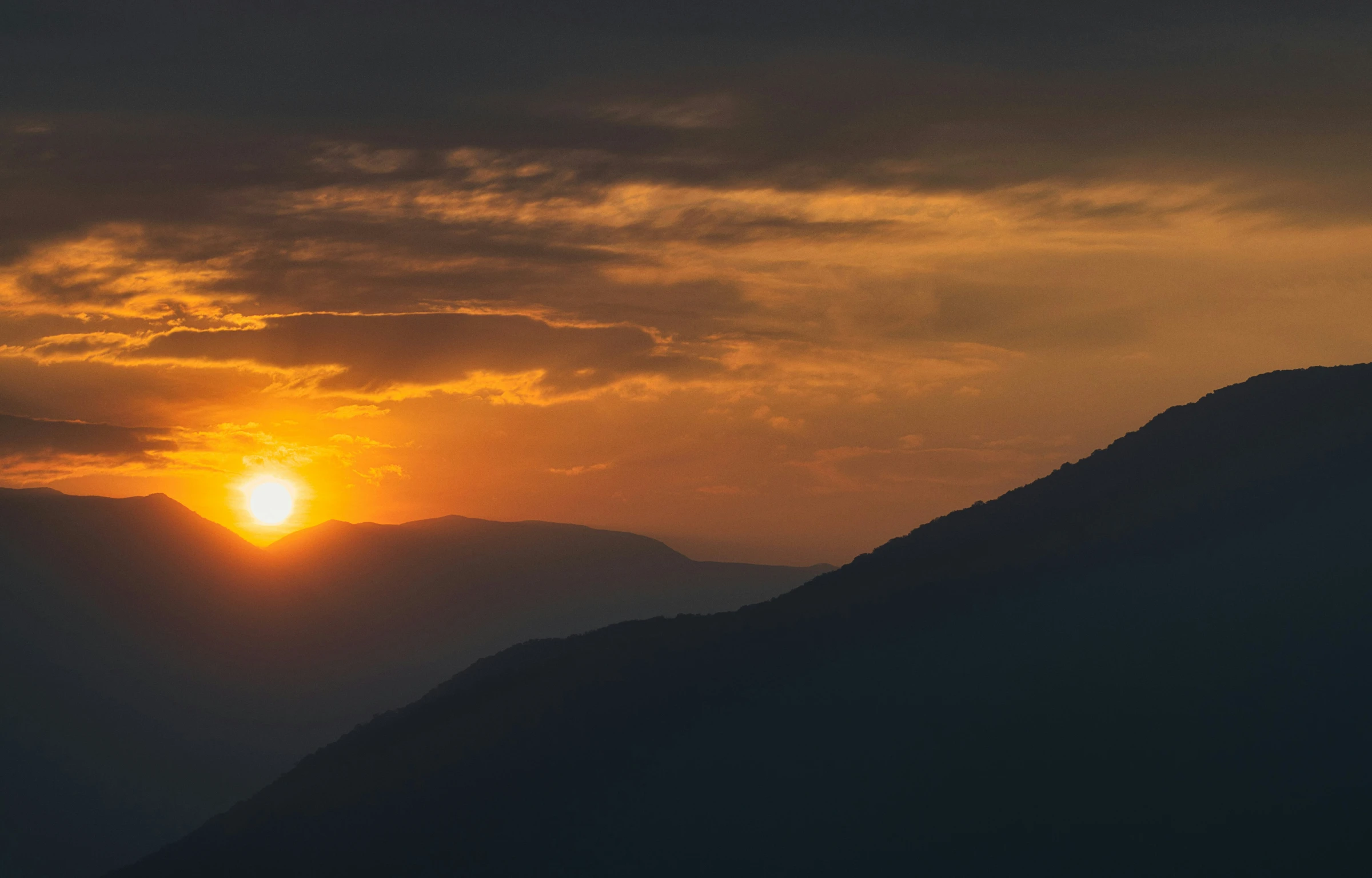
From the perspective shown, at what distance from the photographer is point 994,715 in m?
64.1

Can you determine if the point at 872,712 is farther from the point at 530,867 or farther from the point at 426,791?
the point at 426,791

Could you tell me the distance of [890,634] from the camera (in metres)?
75.7

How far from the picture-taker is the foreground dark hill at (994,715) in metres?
56.0

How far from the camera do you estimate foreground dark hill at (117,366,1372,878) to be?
5597 cm

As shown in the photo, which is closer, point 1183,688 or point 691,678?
point 1183,688

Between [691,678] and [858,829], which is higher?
[691,678]

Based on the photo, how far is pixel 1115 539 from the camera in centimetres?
7644

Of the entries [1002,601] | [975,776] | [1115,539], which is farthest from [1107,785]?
[1115,539]

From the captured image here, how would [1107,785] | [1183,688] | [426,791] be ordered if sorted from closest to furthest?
[1107,785]
[1183,688]
[426,791]

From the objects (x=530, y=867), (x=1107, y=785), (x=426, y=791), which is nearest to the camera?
→ (x=1107, y=785)

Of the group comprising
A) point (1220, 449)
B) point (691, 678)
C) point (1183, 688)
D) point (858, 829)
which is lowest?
point (858, 829)

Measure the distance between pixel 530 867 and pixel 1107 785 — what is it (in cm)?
3173

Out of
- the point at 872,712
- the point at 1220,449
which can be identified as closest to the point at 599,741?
the point at 872,712

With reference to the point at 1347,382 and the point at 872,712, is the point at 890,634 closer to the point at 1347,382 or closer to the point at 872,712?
the point at 872,712
